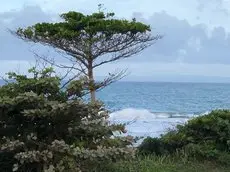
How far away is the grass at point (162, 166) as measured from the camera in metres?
6.64

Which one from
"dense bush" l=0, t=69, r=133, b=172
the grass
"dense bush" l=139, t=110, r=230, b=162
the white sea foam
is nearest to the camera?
"dense bush" l=0, t=69, r=133, b=172

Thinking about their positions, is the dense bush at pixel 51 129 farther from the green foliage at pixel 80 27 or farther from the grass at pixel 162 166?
the green foliage at pixel 80 27

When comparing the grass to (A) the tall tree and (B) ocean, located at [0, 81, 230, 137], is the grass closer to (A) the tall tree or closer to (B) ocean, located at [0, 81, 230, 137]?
(B) ocean, located at [0, 81, 230, 137]

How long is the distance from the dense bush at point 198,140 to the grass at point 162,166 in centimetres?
21

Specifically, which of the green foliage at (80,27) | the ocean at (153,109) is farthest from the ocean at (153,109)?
the green foliage at (80,27)

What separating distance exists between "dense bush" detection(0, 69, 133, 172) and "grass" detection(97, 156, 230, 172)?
2.56 feet

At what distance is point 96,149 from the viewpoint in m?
5.53

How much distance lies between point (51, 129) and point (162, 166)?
2.06 m

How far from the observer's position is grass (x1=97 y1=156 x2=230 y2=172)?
6.64 m

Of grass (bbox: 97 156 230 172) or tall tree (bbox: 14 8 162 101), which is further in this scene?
tall tree (bbox: 14 8 162 101)

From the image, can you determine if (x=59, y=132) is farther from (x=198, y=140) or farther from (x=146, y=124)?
(x=146, y=124)

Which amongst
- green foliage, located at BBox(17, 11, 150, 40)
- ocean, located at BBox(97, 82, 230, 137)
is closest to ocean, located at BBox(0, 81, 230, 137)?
ocean, located at BBox(97, 82, 230, 137)

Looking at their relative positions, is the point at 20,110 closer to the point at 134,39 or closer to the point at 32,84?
the point at 32,84

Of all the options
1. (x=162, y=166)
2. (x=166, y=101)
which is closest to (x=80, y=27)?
(x=162, y=166)
